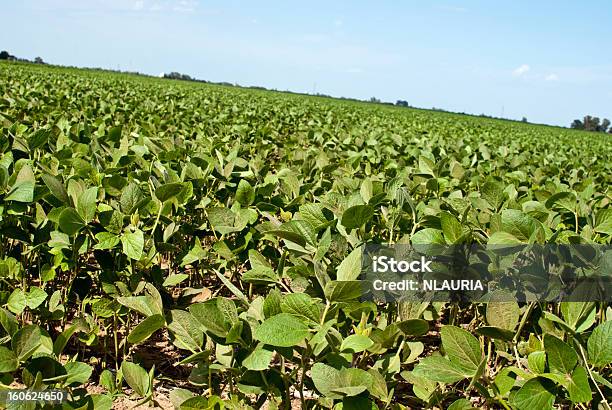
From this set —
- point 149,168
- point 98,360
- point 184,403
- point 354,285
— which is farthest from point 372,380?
point 149,168

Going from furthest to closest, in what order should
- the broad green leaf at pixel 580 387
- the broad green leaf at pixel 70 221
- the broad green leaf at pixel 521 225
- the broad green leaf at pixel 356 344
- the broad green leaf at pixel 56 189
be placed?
the broad green leaf at pixel 56 189, the broad green leaf at pixel 70 221, the broad green leaf at pixel 521 225, the broad green leaf at pixel 356 344, the broad green leaf at pixel 580 387

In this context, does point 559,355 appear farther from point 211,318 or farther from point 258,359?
point 211,318

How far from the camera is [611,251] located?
148 cm

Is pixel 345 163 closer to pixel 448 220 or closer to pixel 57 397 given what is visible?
pixel 448 220

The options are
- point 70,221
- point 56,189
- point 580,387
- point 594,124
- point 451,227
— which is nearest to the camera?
point 580,387

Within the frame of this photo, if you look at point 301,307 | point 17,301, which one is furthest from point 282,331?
point 17,301

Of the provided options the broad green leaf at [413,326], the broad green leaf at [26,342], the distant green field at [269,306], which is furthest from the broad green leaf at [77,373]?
the broad green leaf at [413,326]

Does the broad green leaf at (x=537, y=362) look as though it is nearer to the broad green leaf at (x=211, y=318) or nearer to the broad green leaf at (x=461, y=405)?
the broad green leaf at (x=461, y=405)

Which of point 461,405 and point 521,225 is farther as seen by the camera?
point 521,225

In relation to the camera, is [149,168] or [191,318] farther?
[149,168]

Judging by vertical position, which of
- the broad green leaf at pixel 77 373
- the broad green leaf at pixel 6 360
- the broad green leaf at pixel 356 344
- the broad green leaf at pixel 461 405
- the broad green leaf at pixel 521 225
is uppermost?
the broad green leaf at pixel 521 225

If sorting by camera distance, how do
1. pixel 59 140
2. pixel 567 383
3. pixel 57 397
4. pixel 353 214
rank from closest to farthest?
pixel 567 383 < pixel 57 397 < pixel 353 214 < pixel 59 140

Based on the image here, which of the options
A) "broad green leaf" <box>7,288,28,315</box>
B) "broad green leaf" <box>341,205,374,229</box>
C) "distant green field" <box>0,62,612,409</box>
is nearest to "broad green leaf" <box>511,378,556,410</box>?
"distant green field" <box>0,62,612,409</box>

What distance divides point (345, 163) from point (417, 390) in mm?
2419
